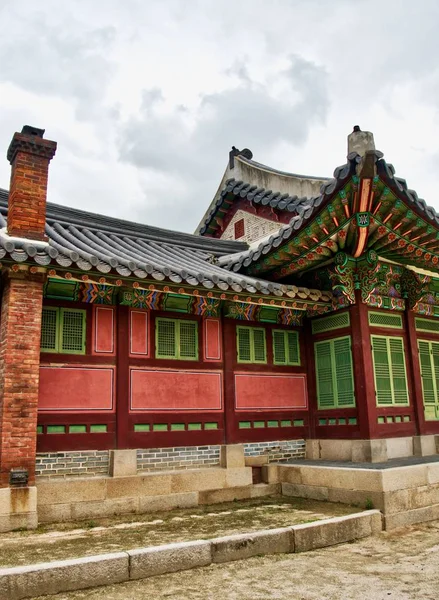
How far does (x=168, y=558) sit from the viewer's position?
223 inches

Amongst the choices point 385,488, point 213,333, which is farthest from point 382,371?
point 213,333

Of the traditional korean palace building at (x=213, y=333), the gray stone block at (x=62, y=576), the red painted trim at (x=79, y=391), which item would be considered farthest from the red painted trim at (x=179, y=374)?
the gray stone block at (x=62, y=576)

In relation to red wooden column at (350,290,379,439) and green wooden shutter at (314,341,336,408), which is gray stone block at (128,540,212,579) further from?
green wooden shutter at (314,341,336,408)

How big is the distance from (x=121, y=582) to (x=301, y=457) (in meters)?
6.52

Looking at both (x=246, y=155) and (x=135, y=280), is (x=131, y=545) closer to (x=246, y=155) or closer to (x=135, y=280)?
(x=135, y=280)

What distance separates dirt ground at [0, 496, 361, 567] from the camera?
241 inches

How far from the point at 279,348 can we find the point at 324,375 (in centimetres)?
112

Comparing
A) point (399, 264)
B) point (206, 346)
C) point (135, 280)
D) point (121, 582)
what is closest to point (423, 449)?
point (399, 264)

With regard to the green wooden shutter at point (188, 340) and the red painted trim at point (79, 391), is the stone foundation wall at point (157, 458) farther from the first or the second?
the green wooden shutter at point (188, 340)

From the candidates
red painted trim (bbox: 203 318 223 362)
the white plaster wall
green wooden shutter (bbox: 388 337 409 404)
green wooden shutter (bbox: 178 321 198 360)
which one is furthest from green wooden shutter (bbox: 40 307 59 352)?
the white plaster wall

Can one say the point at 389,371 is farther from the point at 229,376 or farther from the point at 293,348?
the point at 229,376

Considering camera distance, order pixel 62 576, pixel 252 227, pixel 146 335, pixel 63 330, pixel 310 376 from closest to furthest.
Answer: pixel 62 576, pixel 63 330, pixel 146 335, pixel 310 376, pixel 252 227

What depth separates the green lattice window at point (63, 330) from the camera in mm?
8734

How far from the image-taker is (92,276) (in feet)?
27.3
